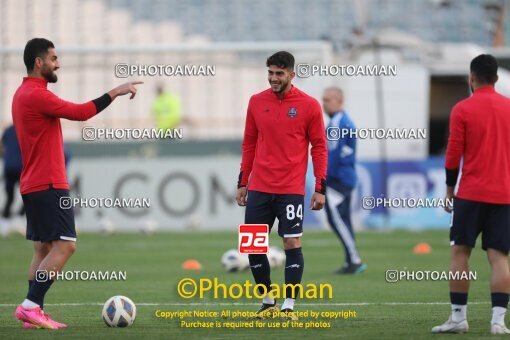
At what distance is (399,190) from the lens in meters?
22.6

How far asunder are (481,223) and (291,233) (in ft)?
5.88

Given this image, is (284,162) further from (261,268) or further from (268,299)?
Result: (268,299)

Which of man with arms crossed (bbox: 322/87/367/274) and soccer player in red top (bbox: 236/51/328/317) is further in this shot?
man with arms crossed (bbox: 322/87/367/274)

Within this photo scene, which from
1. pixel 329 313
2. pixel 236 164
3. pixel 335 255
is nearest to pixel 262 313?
pixel 329 313

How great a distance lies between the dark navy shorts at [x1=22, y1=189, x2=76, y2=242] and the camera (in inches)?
357

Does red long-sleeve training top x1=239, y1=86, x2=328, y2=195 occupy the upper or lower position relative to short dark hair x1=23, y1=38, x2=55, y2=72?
lower

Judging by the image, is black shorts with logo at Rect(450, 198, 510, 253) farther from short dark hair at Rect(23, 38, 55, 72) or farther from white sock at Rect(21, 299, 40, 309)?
short dark hair at Rect(23, 38, 55, 72)

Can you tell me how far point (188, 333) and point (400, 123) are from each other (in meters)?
16.7

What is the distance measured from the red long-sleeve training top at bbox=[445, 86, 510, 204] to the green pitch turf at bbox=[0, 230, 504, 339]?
1.14 meters

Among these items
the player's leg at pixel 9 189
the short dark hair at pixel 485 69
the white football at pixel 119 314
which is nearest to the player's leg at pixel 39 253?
the white football at pixel 119 314

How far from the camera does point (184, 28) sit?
1190 inches

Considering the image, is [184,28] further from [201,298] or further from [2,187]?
[201,298]

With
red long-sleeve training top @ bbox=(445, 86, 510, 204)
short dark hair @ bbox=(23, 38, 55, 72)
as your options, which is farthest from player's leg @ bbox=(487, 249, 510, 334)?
short dark hair @ bbox=(23, 38, 55, 72)

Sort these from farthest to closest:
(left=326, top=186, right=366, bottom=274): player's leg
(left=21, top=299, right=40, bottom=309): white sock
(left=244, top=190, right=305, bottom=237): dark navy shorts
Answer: (left=326, top=186, right=366, bottom=274): player's leg
(left=244, top=190, right=305, bottom=237): dark navy shorts
(left=21, top=299, right=40, bottom=309): white sock
